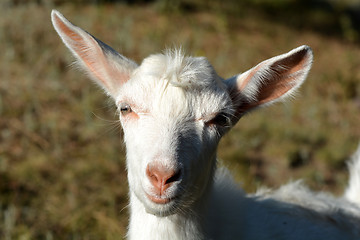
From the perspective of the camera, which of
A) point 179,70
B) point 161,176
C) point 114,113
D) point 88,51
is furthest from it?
point 114,113

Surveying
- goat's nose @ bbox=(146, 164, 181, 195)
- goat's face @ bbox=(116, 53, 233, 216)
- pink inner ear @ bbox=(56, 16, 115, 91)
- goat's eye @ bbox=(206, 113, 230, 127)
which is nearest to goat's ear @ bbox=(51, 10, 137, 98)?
pink inner ear @ bbox=(56, 16, 115, 91)

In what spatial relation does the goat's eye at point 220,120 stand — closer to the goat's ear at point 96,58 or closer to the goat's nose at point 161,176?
the goat's nose at point 161,176

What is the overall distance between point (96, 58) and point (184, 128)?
95 cm

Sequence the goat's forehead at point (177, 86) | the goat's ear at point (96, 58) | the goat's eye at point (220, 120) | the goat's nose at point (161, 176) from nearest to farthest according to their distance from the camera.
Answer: the goat's nose at point (161, 176) < the goat's forehead at point (177, 86) < the goat's eye at point (220, 120) < the goat's ear at point (96, 58)

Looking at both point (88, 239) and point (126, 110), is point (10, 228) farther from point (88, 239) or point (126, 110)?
point (126, 110)

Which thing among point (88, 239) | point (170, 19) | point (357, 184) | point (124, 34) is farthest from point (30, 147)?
point (170, 19)

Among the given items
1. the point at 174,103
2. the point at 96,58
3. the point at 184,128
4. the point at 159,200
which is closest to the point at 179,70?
the point at 174,103

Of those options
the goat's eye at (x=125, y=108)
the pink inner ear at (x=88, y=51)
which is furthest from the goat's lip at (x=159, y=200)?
the pink inner ear at (x=88, y=51)

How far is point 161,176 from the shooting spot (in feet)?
9.32

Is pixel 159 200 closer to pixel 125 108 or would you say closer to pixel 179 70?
pixel 125 108

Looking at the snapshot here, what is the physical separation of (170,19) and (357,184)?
21.6 feet

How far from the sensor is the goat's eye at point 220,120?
3312mm

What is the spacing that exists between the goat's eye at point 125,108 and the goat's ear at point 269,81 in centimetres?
79

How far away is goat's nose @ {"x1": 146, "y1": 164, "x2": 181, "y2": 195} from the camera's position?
284cm
